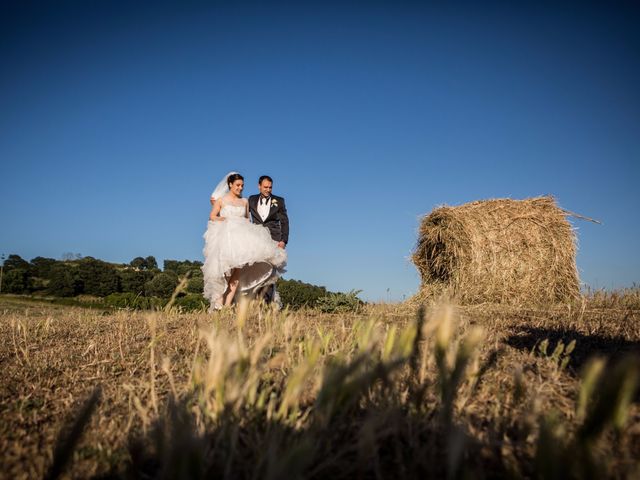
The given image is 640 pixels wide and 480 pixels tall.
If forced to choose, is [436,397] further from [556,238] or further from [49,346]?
[556,238]

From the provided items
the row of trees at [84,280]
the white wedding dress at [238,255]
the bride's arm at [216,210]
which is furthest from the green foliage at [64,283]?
the white wedding dress at [238,255]

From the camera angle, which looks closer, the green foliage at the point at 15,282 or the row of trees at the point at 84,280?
the row of trees at the point at 84,280

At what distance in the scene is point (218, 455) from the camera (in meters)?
1.30

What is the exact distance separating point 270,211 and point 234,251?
1725mm

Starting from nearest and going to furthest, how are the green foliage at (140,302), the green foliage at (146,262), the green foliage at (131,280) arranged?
the green foliage at (140,302) < the green foliage at (131,280) < the green foliage at (146,262)

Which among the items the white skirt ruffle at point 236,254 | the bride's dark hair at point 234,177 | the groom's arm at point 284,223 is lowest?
the white skirt ruffle at point 236,254

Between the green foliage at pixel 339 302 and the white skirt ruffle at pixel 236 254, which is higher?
the white skirt ruffle at pixel 236 254

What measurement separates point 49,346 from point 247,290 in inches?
173

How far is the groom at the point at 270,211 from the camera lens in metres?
8.36

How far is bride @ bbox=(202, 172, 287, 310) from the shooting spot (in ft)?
23.0

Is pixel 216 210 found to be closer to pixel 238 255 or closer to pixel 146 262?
pixel 238 255

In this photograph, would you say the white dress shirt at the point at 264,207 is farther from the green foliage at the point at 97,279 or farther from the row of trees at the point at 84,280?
the green foliage at the point at 97,279

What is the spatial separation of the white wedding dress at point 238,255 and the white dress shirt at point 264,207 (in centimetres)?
76

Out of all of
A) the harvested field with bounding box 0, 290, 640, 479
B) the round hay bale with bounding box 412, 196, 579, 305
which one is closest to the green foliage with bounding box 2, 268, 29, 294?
the round hay bale with bounding box 412, 196, 579, 305
